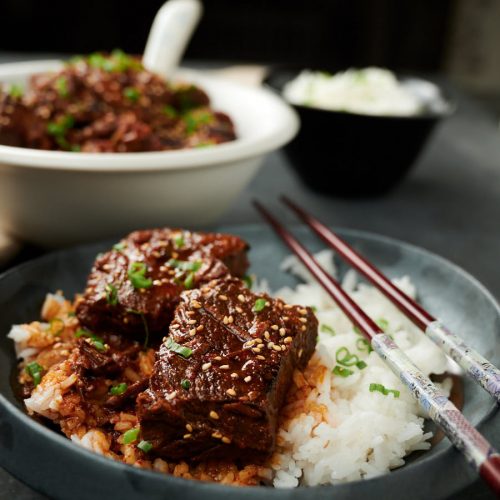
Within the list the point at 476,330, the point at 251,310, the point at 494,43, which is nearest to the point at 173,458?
the point at 251,310

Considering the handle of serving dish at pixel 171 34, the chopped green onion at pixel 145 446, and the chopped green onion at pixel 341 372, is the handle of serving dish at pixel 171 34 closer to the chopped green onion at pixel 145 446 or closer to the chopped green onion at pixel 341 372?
the chopped green onion at pixel 341 372

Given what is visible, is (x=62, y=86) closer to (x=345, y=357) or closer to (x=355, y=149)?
(x=355, y=149)

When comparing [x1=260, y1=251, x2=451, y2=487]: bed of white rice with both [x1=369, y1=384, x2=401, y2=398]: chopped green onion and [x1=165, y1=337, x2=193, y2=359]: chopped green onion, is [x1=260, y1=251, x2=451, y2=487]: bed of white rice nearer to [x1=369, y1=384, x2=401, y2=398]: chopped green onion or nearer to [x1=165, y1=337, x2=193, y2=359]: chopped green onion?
[x1=369, y1=384, x2=401, y2=398]: chopped green onion

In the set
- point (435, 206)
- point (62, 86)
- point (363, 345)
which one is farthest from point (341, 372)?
point (435, 206)

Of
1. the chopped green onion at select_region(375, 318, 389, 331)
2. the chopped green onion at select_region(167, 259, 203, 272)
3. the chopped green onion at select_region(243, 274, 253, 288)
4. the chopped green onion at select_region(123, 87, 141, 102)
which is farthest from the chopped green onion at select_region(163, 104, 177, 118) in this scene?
the chopped green onion at select_region(375, 318, 389, 331)

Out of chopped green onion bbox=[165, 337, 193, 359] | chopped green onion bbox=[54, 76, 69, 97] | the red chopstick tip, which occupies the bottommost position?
chopped green onion bbox=[54, 76, 69, 97]

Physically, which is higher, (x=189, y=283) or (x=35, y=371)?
(x=189, y=283)
